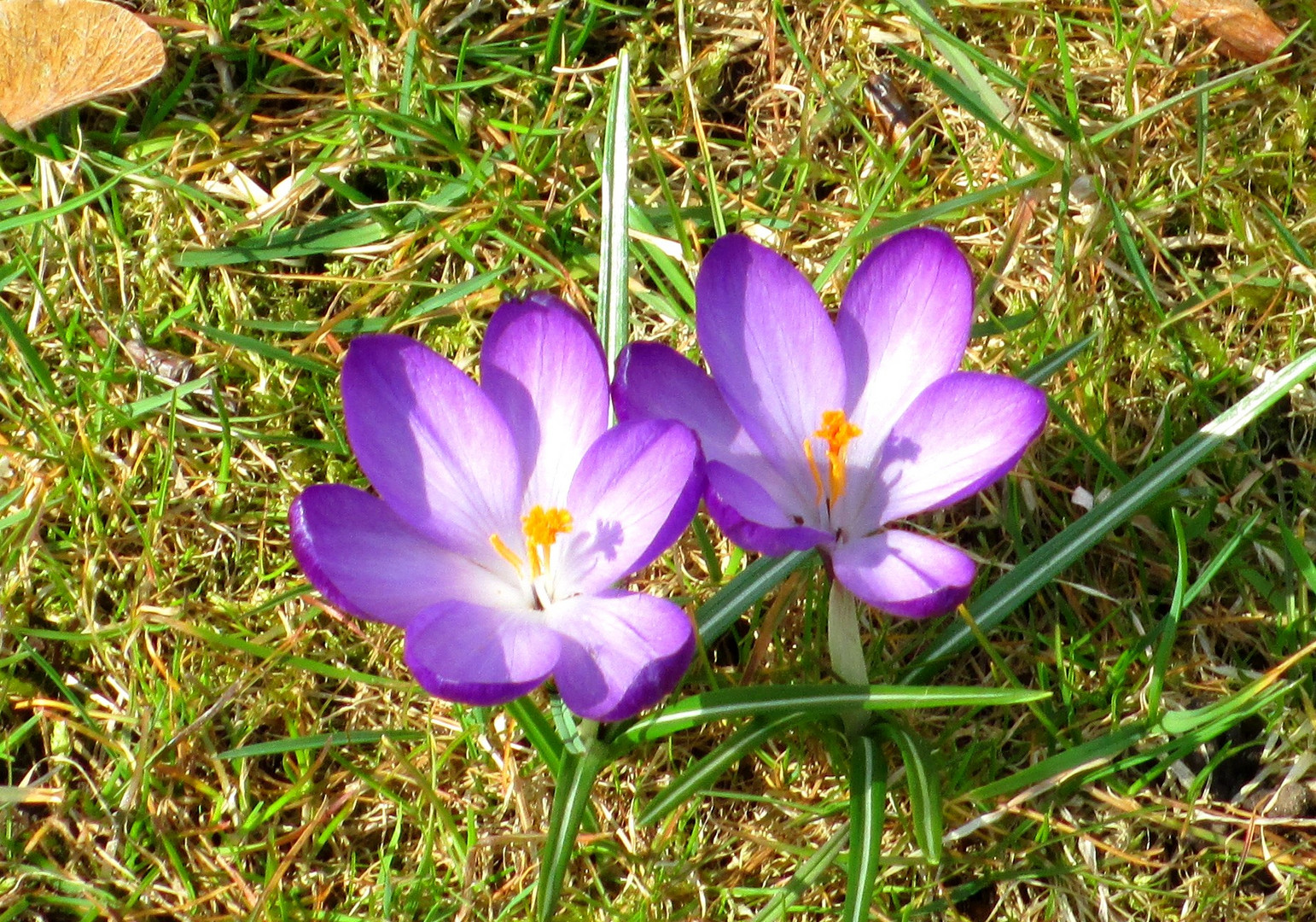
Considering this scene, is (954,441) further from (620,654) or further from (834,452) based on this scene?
(620,654)

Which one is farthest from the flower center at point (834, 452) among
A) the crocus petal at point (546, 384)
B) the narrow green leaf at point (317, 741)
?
the narrow green leaf at point (317, 741)

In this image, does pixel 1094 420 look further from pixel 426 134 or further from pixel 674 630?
pixel 426 134

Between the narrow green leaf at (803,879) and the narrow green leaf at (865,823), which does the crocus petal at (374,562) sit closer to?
the narrow green leaf at (865,823)

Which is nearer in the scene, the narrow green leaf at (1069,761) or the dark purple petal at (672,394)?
the dark purple petal at (672,394)

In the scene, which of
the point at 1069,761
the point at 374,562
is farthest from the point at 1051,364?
the point at 374,562

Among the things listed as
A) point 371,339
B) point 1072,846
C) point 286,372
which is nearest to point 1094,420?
point 1072,846

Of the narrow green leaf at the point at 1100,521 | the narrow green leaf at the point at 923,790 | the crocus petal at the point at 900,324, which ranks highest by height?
the crocus petal at the point at 900,324
